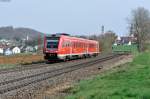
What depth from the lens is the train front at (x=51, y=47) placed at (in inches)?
1756

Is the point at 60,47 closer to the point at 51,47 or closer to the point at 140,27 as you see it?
the point at 51,47

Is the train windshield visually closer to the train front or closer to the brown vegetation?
the train front

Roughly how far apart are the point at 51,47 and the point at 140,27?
7963cm

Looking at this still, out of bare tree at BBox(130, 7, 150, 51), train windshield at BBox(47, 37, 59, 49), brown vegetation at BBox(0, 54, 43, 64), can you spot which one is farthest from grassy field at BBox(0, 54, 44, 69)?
bare tree at BBox(130, 7, 150, 51)

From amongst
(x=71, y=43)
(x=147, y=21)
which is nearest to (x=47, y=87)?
(x=71, y=43)

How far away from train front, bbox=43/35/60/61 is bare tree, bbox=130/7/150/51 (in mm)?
73721

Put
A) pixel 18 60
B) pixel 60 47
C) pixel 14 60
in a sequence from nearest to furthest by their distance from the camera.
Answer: pixel 60 47 → pixel 18 60 → pixel 14 60

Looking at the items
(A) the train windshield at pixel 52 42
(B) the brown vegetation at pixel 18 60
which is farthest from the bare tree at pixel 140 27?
(A) the train windshield at pixel 52 42

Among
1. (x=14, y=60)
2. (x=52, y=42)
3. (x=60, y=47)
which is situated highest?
(x=52, y=42)

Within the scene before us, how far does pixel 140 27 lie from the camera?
12231 cm

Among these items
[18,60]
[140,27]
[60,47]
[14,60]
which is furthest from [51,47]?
[140,27]

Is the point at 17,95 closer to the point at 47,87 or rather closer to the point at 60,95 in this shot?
the point at 60,95

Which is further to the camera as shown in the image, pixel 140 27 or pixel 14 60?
pixel 140 27

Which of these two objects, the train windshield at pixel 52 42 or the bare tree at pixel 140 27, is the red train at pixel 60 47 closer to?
the train windshield at pixel 52 42
